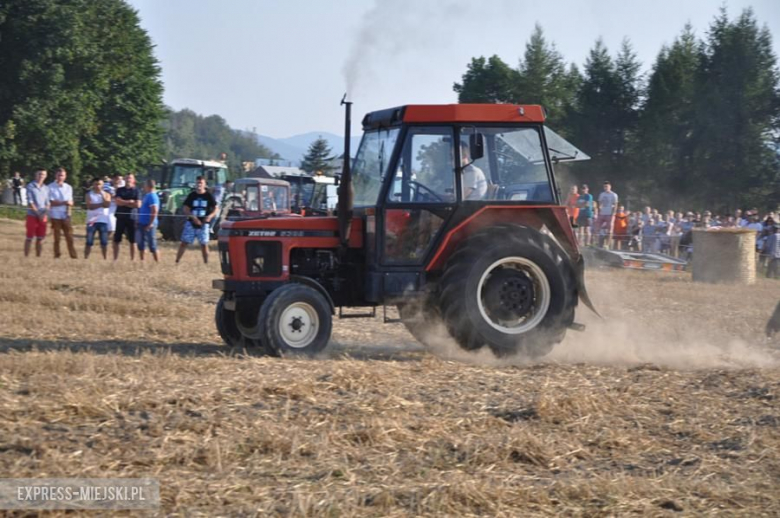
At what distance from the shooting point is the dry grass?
4.80 m

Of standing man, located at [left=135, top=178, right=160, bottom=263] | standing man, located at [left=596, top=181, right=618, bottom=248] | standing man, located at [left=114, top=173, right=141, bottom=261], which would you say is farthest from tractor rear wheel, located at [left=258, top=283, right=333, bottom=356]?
standing man, located at [left=596, top=181, right=618, bottom=248]

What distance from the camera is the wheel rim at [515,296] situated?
867 cm

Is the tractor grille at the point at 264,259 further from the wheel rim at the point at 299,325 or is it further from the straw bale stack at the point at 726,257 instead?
the straw bale stack at the point at 726,257

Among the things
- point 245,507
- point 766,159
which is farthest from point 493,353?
point 766,159

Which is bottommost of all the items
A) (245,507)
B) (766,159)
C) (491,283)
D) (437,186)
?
(245,507)

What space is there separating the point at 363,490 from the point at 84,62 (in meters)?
37.3

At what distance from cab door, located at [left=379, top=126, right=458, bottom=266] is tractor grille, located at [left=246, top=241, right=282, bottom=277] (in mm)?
884

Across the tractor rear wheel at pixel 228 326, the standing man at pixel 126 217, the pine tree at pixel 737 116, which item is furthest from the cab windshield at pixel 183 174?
the tractor rear wheel at pixel 228 326

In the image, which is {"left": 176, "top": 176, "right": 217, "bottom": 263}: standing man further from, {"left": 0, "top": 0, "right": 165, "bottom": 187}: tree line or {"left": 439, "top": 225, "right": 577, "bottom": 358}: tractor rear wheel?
{"left": 0, "top": 0, "right": 165, "bottom": 187}: tree line

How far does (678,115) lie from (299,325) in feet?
116

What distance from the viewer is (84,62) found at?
128ft

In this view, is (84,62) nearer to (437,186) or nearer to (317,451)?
(437,186)

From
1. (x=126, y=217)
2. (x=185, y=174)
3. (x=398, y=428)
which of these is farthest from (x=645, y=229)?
(x=398, y=428)

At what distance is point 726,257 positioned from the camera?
61.6ft
